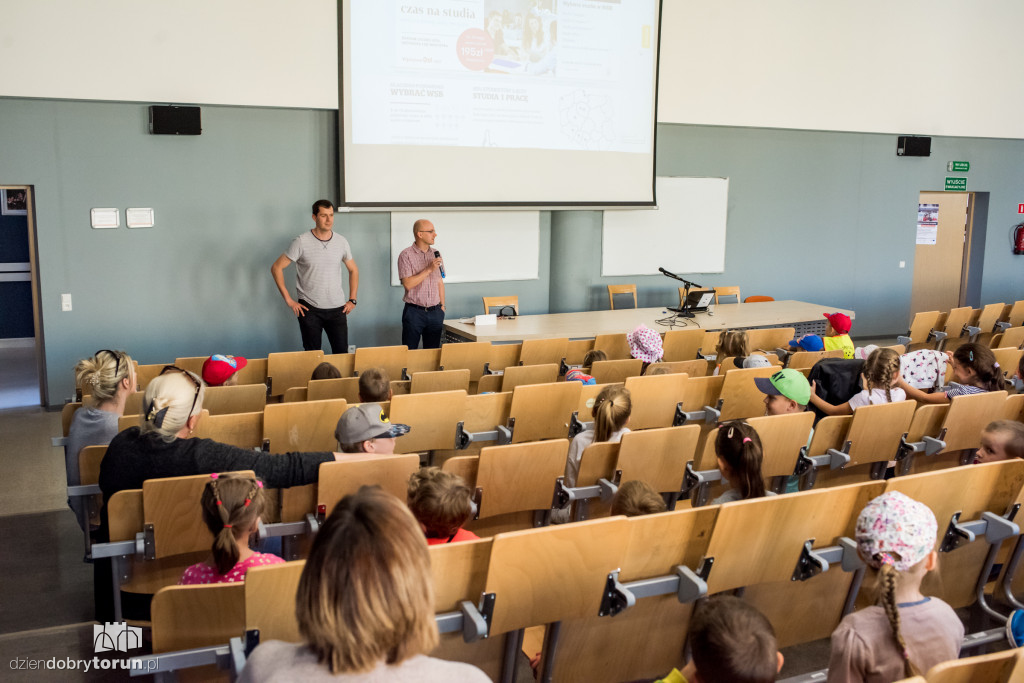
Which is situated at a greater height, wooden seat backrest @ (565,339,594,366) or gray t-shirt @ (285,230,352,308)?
gray t-shirt @ (285,230,352,308)

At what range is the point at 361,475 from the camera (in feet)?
10.2

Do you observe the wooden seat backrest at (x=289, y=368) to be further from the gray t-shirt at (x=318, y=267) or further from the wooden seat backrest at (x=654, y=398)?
the wooden seat backrest at (x=654, y=398)

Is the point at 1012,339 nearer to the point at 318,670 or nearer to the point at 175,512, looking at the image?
the point at 175,512

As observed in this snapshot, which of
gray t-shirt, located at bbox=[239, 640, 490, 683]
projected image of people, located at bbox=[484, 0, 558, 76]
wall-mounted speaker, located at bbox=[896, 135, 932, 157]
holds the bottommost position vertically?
gray t-shirt, located at bbox=[239, 640, 490, 683]

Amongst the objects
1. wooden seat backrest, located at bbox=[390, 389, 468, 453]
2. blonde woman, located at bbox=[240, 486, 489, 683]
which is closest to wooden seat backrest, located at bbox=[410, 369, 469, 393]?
wooden seat backrest, located at bbox=[390, 389, 468, 453]

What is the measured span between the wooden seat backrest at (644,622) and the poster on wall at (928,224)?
1151cm

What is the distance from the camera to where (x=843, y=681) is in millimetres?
2020

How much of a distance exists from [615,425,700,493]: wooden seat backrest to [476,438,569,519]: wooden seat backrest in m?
0.30

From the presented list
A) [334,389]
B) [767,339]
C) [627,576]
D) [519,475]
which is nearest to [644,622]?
[627,576]

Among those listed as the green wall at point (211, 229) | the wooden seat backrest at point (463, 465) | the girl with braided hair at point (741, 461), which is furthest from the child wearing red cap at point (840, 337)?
the green wall at point (211, 229)

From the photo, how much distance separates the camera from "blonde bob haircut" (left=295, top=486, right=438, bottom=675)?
129 centimetres

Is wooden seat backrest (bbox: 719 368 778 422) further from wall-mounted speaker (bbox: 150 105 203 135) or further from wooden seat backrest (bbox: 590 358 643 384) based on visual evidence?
wall-mounted speaker (bbox: 150 105 203 135)

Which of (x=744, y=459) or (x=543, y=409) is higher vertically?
(x=744, y=459)

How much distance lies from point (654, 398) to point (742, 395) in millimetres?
640
